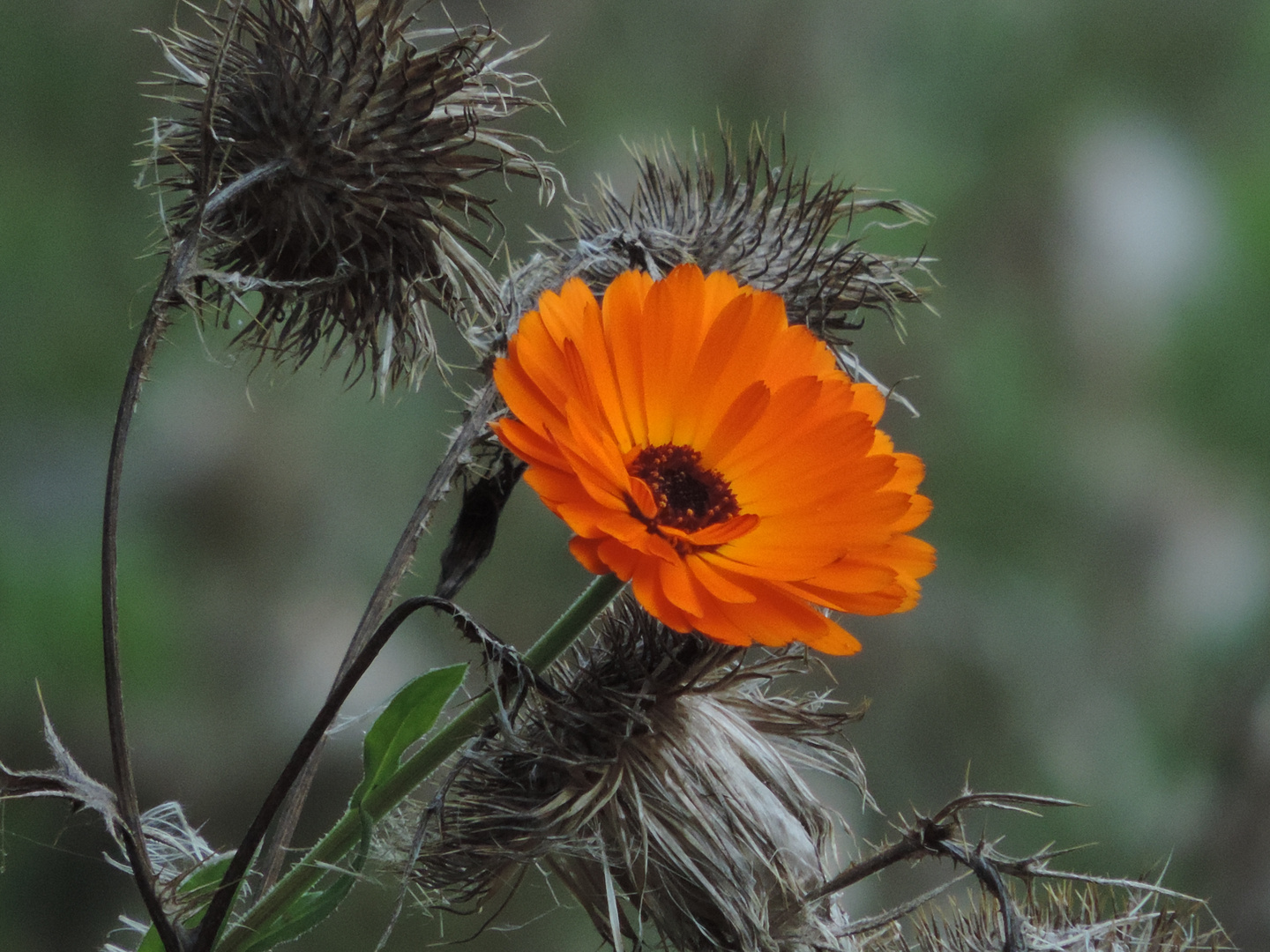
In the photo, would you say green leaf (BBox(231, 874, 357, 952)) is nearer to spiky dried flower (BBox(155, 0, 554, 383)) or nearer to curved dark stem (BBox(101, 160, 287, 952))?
curved dark stem (BBox(101, 160, 287, 952))

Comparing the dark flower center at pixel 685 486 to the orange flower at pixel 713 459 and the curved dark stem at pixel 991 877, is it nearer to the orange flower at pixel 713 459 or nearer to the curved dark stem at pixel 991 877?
the orange flower at pixel 713 459

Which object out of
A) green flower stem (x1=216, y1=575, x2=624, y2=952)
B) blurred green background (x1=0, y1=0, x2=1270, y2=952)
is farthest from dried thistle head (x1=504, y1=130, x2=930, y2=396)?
blurred green background (x1=0, y1=0, x2=1270, y2=952)

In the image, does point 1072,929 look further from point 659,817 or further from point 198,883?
point 198,883

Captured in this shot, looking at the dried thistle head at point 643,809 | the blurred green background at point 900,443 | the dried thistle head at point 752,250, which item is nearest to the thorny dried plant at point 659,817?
the dried thistle head at point 643,809

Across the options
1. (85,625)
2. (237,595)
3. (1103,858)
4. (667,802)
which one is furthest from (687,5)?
(667,802)

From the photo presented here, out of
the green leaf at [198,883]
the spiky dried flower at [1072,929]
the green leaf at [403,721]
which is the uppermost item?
the spiky dried flower at [1072,929]

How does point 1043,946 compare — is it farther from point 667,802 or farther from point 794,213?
point 794,213
